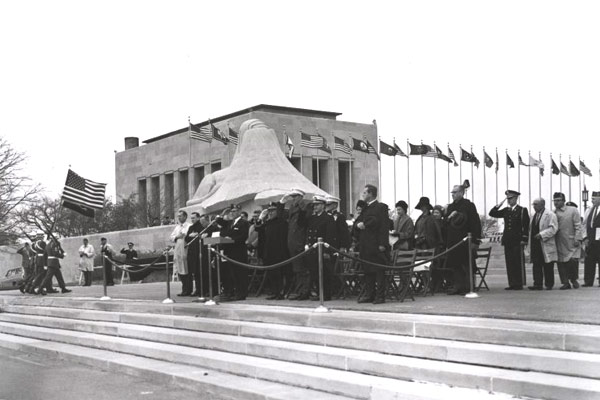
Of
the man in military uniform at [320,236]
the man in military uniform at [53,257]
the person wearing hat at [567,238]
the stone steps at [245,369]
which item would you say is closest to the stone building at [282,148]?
the man in military uniform at [53,257]

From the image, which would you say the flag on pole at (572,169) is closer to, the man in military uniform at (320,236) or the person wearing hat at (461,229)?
the person wearing hat at (461,229)

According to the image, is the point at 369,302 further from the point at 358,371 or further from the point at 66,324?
the point at 66,324

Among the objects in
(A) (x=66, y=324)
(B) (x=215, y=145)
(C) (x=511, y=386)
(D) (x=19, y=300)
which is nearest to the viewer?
(C) (x=511, y=386)

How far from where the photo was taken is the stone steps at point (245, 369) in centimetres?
723

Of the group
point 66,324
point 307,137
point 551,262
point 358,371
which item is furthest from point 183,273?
point 307,137

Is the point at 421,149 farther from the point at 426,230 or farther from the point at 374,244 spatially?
the point at 374,244

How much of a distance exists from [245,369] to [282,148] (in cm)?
5277

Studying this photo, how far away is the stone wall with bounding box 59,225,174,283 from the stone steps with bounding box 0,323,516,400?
17.0 metres

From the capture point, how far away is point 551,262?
12.9 metres

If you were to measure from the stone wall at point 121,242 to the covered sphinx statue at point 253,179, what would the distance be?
15.5 feet

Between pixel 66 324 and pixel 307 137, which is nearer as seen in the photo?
pixel 66 324

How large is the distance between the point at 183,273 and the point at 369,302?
6.08 meters

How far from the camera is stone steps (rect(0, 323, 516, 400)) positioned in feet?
23.7

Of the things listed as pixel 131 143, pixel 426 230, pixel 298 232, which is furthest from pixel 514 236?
pixel 131 143
